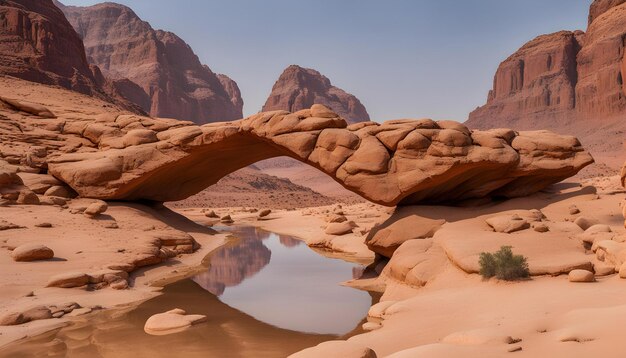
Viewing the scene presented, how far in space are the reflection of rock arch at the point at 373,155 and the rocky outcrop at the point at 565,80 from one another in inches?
3000

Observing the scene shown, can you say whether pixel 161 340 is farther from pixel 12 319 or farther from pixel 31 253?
pixel 31 253

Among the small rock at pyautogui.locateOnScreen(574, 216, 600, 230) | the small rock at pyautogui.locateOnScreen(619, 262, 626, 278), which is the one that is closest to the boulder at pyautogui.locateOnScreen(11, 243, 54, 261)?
the small rock at pyautogui.locateOnScreen(619, 262, 626, 278)

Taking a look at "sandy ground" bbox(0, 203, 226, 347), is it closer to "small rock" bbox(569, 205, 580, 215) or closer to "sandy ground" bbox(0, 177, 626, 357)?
"sandy ground" bbox(0, 177, 626, 357)

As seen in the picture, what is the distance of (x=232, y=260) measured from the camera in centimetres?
2045

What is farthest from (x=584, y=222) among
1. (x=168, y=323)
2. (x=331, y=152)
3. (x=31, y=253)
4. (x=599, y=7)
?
(x=599, y=7)

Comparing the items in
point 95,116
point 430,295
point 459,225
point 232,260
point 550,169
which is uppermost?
point 95,116

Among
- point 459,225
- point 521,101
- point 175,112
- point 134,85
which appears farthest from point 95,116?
point 521,101

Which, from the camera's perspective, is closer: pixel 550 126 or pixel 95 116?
pixel 95 116

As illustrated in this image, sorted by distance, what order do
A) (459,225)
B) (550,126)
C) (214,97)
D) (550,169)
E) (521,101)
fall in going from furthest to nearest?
(214,97) < (521,101) < (550,126) < (550,169) < (459,225)

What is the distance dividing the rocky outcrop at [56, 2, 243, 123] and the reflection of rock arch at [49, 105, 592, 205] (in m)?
76.5

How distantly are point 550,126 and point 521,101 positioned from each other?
13724mm

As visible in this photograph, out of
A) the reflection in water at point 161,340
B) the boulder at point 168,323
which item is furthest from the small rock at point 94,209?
the boulder at point 168,323

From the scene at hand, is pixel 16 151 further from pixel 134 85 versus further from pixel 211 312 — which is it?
pixel 134 85

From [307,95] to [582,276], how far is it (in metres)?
134
